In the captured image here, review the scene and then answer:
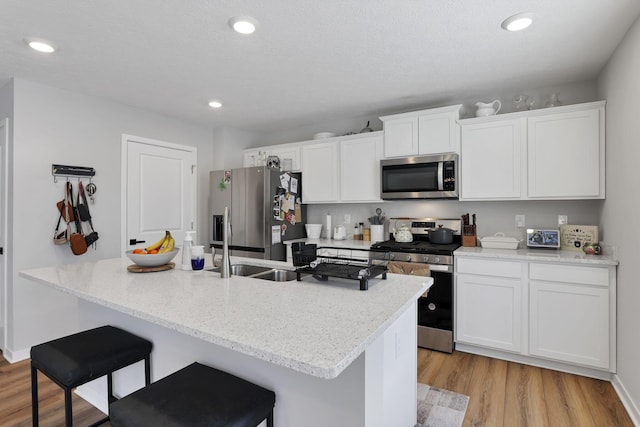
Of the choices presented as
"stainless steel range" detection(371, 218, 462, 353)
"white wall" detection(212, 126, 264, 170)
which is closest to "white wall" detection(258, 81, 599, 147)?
"white wall" detection(212, 126, 264, 170)

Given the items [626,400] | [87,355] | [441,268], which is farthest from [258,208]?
[626,400]

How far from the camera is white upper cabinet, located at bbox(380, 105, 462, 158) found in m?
3.18

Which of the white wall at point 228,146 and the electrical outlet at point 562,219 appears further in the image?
the white wall at point 228,146

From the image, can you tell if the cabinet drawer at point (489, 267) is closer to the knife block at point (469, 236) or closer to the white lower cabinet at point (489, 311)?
the white lower cabinet at point (489, 311)

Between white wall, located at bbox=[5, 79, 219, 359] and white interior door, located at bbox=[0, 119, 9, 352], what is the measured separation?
0.14m

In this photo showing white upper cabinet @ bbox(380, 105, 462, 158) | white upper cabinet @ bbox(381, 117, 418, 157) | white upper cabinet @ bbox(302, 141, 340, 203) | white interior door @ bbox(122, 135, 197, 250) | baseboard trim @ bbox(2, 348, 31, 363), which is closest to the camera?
baseboard trim @ bbox(2, 348, 31, 363)

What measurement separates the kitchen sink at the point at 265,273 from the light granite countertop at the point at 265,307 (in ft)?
0.77

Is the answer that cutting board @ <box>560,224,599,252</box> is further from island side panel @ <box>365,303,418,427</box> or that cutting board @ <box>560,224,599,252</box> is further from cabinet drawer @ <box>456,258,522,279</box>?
island side panel @ <box>365,303,418,427</box>

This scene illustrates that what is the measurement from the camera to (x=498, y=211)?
10.8 ft

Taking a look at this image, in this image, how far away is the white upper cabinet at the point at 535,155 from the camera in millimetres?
2660

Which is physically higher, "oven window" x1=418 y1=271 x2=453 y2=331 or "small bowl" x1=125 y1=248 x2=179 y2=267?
"small bowl" x1=125 y1=248 x2=179 y2=267

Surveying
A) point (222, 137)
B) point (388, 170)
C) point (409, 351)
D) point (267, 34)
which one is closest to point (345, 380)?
point (409, 351)

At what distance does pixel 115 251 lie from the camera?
→ 135 inches

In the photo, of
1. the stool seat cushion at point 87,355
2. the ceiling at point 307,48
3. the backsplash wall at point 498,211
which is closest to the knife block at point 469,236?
the backsplash wall at point 498,211
